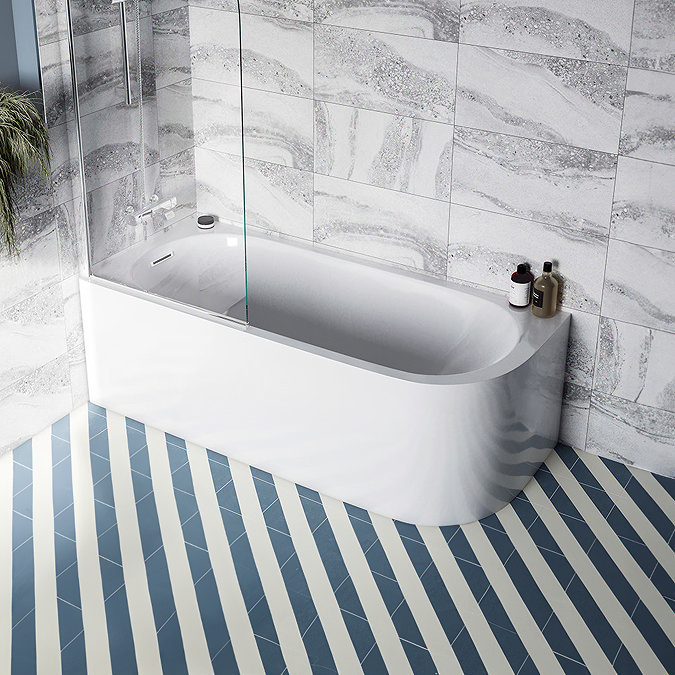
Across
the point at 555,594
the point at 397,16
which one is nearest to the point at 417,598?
the point at 555,594

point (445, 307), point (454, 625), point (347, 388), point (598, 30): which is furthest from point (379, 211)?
point (454, 625)

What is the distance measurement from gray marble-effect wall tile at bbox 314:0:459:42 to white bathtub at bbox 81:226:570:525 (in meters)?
0.87

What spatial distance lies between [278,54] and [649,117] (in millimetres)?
1359

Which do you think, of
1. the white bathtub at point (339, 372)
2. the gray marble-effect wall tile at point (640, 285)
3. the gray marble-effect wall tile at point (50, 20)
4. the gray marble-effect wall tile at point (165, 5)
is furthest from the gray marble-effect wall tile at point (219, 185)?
the gray marble-effect wall tile at point (640, 285)

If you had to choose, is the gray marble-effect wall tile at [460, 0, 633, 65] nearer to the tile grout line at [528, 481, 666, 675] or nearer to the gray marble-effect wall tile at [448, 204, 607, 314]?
the gray marble-effect wall tile at [448, 204, 607, 314]

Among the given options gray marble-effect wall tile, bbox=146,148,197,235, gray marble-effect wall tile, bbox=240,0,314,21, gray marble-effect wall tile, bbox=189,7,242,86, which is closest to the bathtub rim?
gray marble-effect wall tile, bbox=146,148,197,235

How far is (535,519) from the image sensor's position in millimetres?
3172

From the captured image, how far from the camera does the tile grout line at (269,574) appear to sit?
2660 millimetres

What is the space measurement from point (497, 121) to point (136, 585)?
6.20 ft

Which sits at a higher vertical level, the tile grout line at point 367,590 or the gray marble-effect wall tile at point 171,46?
the gray marble-effect wall tile at point 171,46

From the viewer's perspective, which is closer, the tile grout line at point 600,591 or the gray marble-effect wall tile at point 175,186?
the tile grout line at point 600,591

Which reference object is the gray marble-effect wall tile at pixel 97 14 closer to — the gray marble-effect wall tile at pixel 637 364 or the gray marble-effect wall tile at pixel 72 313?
the gray marble-effect wall tile at pixel 72 313

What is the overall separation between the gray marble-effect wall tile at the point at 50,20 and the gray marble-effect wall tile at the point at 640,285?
6.49ft

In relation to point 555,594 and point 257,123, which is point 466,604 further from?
point 257,123
